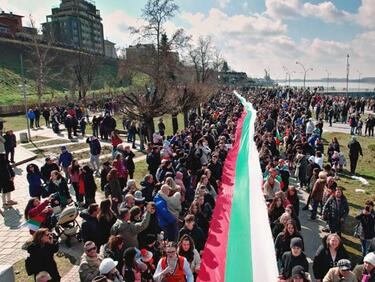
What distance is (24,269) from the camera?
8398 mm

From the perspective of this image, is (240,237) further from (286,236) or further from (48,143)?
(48,143)

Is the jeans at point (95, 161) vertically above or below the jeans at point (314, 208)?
above

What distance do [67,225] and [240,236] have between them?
4554mm

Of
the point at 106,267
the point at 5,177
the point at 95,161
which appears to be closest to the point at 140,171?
the point at 95,161

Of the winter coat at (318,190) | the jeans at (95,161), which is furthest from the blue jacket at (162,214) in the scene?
the jeans at (95,161)

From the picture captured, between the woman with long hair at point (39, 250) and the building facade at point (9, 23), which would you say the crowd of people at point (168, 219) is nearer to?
the woman with long hair at point (39, 250)

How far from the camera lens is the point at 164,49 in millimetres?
34375

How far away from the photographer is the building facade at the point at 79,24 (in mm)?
117356

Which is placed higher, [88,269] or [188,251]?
[88,269]

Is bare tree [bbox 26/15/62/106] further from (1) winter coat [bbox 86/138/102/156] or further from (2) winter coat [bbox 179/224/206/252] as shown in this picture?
(2) winter coat [bbox 179/224/206/252]

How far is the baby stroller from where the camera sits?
30.3 feet

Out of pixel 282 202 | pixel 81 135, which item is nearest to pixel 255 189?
pixel 282 202

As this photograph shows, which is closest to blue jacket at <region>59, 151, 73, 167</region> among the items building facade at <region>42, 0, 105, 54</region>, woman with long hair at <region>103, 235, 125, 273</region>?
woman with long hair at <region>103, 235, 125, 273</region>

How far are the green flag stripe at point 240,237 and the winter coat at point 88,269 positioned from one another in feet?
9.58
